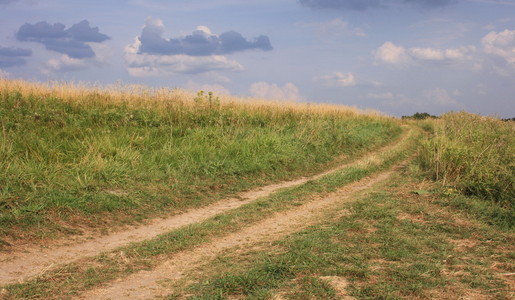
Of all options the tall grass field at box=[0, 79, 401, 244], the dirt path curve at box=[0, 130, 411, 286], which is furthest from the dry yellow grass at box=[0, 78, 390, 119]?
the dirt path curve at box=[0, 130, 411, 286]

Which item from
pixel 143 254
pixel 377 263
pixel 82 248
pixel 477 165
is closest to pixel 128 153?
pixel 82 248

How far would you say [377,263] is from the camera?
14.4 feet

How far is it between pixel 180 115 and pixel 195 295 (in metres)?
9.85

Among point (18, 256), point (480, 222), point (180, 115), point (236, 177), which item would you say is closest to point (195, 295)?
point (18, 256)

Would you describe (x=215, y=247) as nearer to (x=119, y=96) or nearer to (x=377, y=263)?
(x=377, y=263)

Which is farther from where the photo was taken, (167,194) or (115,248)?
(167,194)

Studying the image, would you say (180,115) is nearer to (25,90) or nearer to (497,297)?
(25,90)

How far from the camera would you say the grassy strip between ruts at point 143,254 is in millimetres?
4117

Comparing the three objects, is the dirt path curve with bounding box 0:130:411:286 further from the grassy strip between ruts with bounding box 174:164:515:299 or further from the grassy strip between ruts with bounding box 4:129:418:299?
the grassy strip between ruts with bounding box 174:164:515:299

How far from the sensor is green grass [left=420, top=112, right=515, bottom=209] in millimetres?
7232

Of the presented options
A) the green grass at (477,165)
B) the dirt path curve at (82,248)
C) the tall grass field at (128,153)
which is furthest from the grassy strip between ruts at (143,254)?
the green grass at (477,165)

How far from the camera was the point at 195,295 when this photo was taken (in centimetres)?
376

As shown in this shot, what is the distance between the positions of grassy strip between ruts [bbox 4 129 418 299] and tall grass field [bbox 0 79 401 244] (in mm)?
1154

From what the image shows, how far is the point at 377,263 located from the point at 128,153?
5.84 metres
